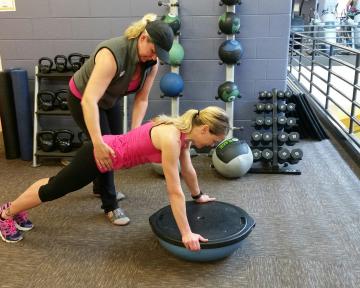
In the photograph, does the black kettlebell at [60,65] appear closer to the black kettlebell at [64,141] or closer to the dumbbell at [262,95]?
the black kettlebell at [64,141]

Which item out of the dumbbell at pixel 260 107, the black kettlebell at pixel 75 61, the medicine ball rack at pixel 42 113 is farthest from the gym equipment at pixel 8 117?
the dumbbell at pixel 260 107

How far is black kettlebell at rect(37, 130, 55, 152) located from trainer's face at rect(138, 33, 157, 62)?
5.79ft

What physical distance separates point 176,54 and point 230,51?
45 centimetres

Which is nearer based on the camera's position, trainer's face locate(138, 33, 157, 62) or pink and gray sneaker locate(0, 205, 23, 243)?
trainer's face locate(138, 33, 157, 62)

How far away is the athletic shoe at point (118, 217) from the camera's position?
8.03 ft

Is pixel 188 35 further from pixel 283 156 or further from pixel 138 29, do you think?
pixel 138 29

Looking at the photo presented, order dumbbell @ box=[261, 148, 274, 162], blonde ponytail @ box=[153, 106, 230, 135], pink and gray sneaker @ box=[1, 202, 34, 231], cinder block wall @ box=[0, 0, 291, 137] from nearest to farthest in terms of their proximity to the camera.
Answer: blonde ponytail @ box=[153, 106, 230, 135]
pink and gray sneaker @ box=[1, 202, 34, 231]
dumbbell @ box=[261, 148, 274, 162]
cinder block wall @ box=[0, 0, 291, 137]

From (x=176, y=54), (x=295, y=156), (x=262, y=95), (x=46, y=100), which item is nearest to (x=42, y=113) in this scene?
(x=46, y=100)

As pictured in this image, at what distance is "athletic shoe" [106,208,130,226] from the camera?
2.45 metres

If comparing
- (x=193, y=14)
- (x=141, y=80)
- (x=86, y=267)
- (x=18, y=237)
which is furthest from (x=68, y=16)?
(x=86, y=267)

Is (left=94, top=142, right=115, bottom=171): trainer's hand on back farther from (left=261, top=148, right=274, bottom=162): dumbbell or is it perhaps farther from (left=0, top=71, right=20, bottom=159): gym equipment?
(left=0, top=71, right=20, bottom=159): gym equipment

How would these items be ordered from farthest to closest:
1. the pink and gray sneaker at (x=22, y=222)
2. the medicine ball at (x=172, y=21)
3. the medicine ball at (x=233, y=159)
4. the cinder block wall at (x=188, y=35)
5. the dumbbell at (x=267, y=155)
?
the cinder block wall at (x=188, y=35)
the dumbbell at (x=267, y=155)
the medicine ball at (x=172, y=21)
the medicine ball at (x=233, y=159)
the pink and gray sneaker at (x=22, y=222)

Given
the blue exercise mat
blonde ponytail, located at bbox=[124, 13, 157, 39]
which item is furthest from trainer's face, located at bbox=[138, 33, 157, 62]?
the blue exercise mat

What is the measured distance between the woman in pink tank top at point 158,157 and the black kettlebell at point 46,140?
1.23m
